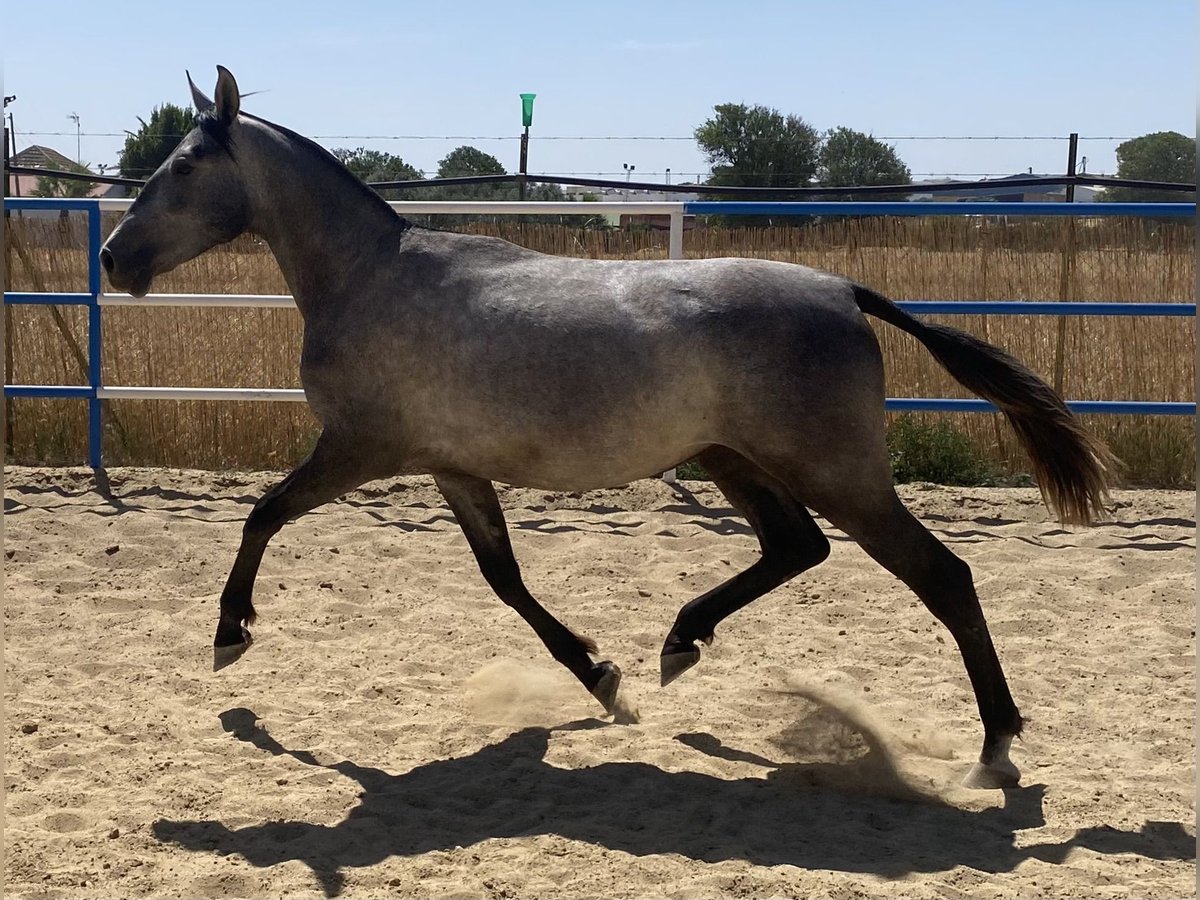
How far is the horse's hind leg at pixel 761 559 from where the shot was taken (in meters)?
3.97

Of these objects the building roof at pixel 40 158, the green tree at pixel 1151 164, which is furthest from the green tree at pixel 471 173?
the green tree at pixel 1151 164

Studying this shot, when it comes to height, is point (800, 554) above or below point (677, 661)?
above

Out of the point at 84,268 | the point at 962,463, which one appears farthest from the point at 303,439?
the point at 962,463

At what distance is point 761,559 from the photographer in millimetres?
3996

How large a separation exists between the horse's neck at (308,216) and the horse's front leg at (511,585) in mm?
754

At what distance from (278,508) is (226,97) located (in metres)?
1.28

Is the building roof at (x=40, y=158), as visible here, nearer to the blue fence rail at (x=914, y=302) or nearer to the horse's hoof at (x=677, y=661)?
the blue fence rail at (x=914, y=302)

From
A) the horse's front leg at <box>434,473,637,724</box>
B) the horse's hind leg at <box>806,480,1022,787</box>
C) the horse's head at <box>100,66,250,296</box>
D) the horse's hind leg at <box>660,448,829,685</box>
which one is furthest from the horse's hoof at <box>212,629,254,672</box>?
the horse's hind leg at <box>806,480,1022,787</box>

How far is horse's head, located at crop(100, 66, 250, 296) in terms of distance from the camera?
3.91m

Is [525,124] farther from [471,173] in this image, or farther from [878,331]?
[471,173]

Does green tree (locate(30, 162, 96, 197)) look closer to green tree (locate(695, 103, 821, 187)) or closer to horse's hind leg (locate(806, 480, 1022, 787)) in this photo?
green tree (locate(695, 103, 821, 187))

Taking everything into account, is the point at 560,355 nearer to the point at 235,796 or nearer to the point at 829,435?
the point at 829,435

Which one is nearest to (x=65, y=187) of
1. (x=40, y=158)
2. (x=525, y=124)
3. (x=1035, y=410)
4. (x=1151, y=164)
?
(x=40, y=158)

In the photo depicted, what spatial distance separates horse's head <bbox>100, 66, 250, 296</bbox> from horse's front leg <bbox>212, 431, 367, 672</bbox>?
2.55 feet
